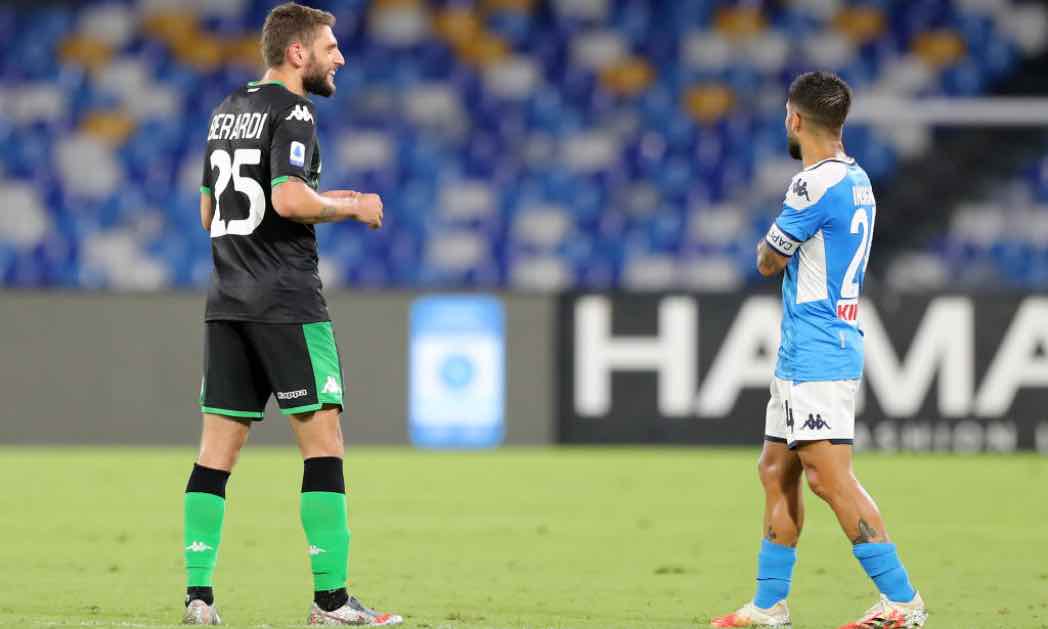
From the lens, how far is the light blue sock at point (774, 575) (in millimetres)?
5496

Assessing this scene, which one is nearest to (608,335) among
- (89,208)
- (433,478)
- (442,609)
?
(433,478)

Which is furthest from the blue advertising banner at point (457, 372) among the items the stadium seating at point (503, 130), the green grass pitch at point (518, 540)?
the stadium seating at point (503, 130)

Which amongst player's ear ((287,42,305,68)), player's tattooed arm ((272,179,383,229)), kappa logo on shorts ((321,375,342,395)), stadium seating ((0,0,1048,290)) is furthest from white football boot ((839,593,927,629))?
stadium seating ((0,0,1048,290))

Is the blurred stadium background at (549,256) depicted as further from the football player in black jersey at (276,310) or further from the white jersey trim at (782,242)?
the white jersey trim at (782,242)

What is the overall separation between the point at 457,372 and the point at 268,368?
27.2 feet

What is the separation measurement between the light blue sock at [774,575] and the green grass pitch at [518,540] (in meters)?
0.15

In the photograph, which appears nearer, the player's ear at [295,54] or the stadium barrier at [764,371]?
the player's ear at [295,54]

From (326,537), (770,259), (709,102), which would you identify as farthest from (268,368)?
(709,102)

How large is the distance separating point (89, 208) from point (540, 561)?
1090 cm

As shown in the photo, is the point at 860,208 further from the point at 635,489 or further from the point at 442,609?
the point at 635,489

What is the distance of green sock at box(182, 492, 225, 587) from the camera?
537 centimetres

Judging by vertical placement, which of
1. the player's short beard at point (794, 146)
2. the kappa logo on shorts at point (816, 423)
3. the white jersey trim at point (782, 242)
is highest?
the player's short beard at point (794, 146)

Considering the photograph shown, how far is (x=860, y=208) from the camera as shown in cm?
537

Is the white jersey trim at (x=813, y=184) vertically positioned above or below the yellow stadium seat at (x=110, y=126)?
below
